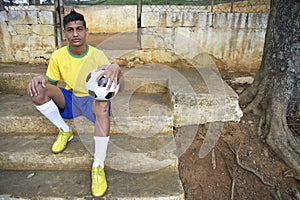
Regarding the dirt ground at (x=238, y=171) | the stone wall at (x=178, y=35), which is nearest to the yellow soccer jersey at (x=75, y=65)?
the dirt ground at (x=238, y=171)

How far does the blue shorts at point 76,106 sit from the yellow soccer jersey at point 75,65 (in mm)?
66

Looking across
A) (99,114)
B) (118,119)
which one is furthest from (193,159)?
(99,114)

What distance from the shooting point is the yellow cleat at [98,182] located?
1.91 meters

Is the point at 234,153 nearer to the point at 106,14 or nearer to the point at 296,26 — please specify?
the point at 296,26

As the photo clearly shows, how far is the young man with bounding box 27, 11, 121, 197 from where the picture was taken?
1983mm

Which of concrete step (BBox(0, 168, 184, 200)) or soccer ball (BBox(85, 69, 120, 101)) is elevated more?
soccer ball (BBox(85, 69, 120, 101))

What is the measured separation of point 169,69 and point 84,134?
5.80ft

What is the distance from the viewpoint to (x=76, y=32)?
211 centimetres

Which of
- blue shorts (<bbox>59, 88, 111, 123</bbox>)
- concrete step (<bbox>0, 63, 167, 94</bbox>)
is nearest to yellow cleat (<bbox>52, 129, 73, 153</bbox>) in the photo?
blue shorts (<bbox>59, 88, 111, 123</bbox>)

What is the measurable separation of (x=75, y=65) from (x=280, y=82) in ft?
7.38

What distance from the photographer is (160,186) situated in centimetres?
204

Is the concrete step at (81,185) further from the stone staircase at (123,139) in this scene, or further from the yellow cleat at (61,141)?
the yellow cleat at (61,141)

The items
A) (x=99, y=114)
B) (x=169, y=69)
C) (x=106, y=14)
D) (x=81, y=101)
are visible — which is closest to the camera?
(x=99, y=114)

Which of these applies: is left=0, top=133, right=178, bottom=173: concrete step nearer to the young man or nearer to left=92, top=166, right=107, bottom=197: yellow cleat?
the young man
